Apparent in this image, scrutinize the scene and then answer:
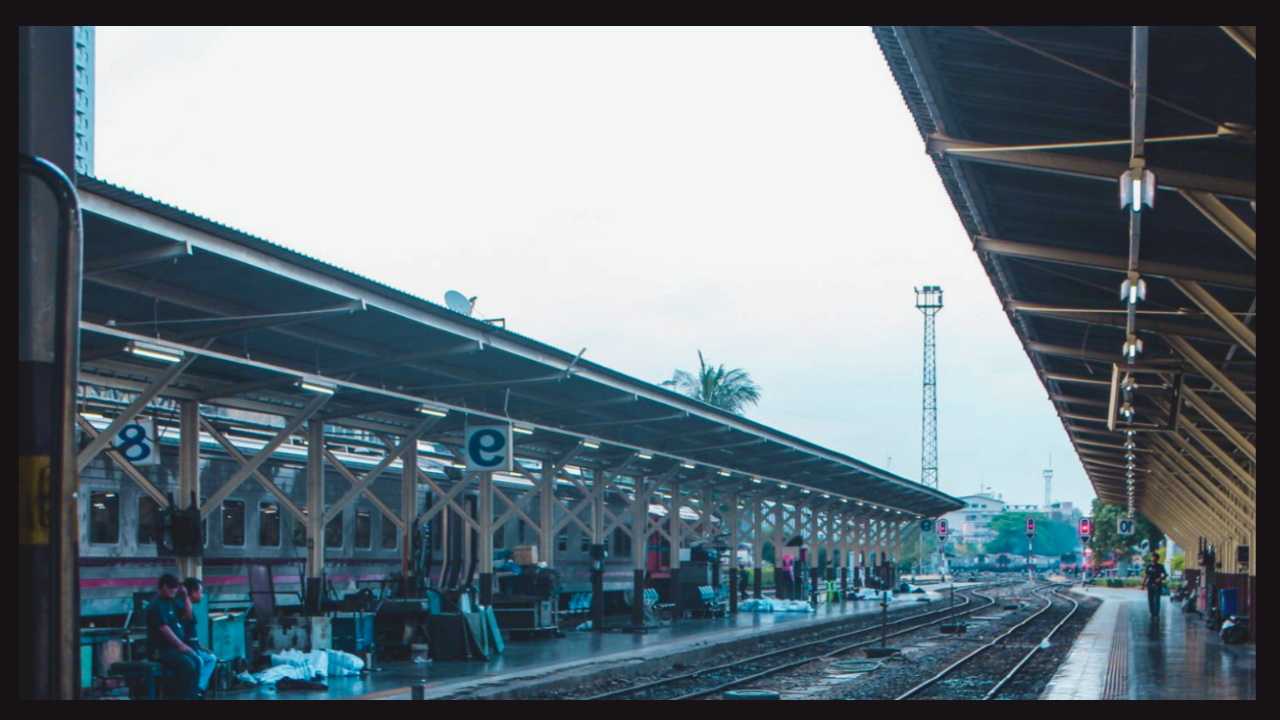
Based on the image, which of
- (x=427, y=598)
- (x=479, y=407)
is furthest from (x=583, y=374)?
(x=427, y=598)

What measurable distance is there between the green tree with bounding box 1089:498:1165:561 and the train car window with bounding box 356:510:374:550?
52504 mm

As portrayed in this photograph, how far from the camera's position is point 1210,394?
23.4 metres

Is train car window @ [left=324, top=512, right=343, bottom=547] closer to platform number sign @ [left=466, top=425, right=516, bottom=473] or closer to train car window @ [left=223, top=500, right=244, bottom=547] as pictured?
train car window @ [left=223, top=500, right=244, bottom=547]

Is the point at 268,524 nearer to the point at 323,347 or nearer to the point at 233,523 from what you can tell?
the point at 233,523

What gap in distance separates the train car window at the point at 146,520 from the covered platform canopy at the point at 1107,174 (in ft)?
38.8

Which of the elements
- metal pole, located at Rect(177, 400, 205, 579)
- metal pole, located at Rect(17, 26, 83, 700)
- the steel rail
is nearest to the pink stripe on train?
metal pole, located at Rect(177, 400, 205, 579)

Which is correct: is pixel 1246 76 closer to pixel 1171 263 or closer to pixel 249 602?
pixel 1171 263

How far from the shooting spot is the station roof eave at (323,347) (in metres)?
12.5

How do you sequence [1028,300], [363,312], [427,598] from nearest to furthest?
[363,312]
[1028,300]
[427,598]

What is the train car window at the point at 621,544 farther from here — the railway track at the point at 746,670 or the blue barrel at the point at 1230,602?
the blue barrel at the point at 1230,602

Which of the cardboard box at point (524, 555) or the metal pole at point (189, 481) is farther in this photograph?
the cardboard box at point (524, 555)

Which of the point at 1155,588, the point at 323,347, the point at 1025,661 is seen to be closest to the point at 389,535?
the point at 323,347

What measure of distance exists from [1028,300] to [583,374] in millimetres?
6680

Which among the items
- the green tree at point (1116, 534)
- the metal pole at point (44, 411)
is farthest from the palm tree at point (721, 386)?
the metal pole at point (44, 411)
